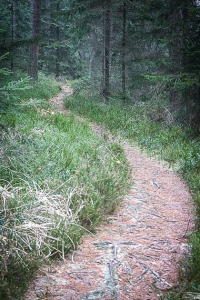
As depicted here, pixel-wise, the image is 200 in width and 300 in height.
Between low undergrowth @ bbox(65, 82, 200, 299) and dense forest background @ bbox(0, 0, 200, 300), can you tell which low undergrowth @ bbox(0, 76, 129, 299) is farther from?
low undergrowth @ bbox(65, 82, 200, 299)

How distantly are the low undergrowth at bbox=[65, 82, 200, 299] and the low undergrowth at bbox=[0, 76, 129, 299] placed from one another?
1326mm

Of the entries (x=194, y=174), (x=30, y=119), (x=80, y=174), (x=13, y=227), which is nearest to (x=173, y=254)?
(x=13, y=227)

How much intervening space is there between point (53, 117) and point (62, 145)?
9.70 ft

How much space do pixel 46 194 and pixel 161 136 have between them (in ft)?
21.7

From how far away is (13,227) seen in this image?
3.03m

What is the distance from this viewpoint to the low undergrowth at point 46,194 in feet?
9.14

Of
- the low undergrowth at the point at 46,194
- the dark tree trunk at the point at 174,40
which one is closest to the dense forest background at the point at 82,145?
the low undergrowth at the point at 46,194

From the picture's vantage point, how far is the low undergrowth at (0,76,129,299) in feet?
Result: 9.14

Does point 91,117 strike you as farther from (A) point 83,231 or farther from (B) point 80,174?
(A) point 83,231

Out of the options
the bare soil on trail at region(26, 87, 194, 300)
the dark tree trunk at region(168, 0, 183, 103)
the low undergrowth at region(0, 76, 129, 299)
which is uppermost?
the dark tree trunk at region(168, 0, 183, 103)

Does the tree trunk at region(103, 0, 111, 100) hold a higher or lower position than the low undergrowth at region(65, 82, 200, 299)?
higher

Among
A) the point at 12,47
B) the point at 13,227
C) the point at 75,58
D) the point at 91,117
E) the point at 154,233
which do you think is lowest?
the point at 154,233

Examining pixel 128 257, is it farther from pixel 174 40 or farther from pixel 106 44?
pixel 106 44

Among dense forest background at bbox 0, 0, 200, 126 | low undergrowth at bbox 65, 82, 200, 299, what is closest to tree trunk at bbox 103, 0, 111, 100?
dense forest background at bbox 0, 0, 200, 126
